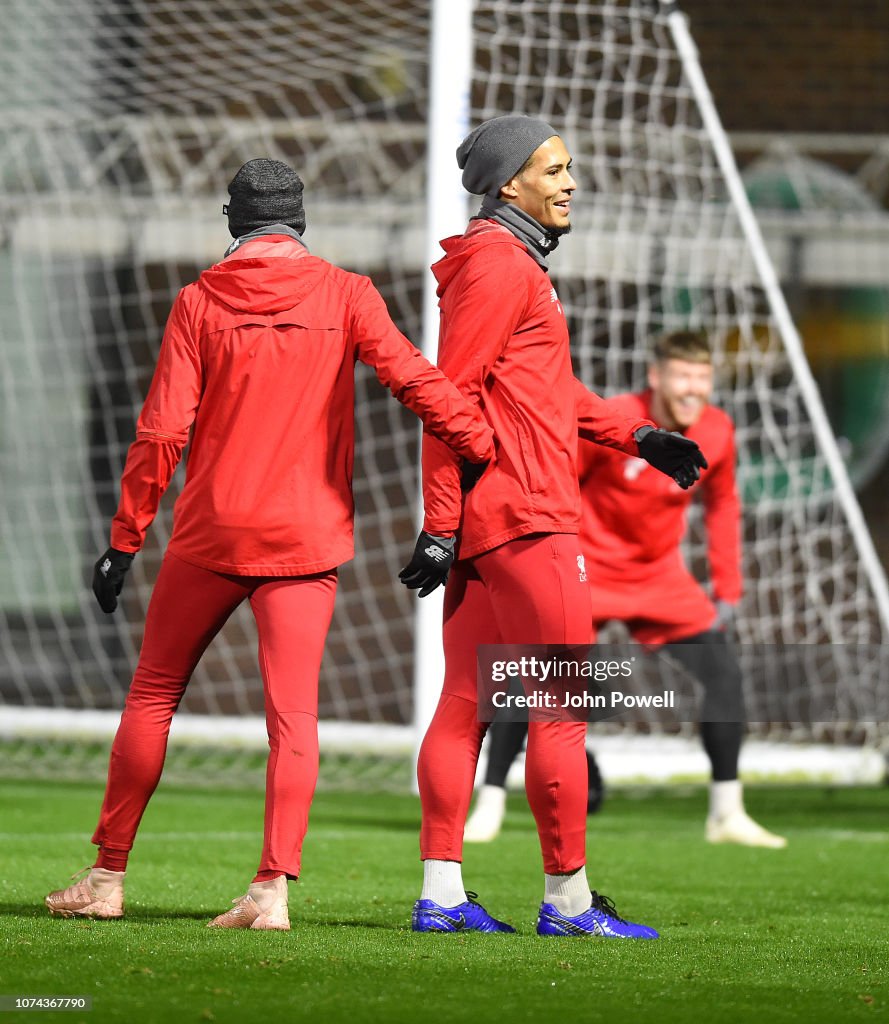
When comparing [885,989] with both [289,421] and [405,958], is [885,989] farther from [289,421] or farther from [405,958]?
[289,421]

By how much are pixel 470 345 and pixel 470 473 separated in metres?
0.24

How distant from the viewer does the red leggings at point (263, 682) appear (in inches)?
136

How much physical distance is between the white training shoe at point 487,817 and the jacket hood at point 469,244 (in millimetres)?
2434

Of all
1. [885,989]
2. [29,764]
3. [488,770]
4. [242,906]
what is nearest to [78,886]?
[242,906]

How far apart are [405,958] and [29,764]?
5.08 metres

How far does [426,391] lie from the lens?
3361 millimetres

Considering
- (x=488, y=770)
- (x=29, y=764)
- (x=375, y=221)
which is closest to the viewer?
(x=488, y=770)

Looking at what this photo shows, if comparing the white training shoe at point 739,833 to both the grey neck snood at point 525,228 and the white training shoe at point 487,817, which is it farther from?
the grey neck snood at point 525,228

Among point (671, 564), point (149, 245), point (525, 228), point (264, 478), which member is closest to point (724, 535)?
point (671, 564)

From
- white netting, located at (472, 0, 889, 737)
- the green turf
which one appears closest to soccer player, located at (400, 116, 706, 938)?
the green turf

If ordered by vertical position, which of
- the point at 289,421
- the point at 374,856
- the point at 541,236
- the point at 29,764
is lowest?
the point at 29,764

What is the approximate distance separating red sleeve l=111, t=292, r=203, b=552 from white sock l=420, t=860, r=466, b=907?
83 centimetres

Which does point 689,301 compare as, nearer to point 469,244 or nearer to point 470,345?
point 469,244

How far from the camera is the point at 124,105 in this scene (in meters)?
9.70
